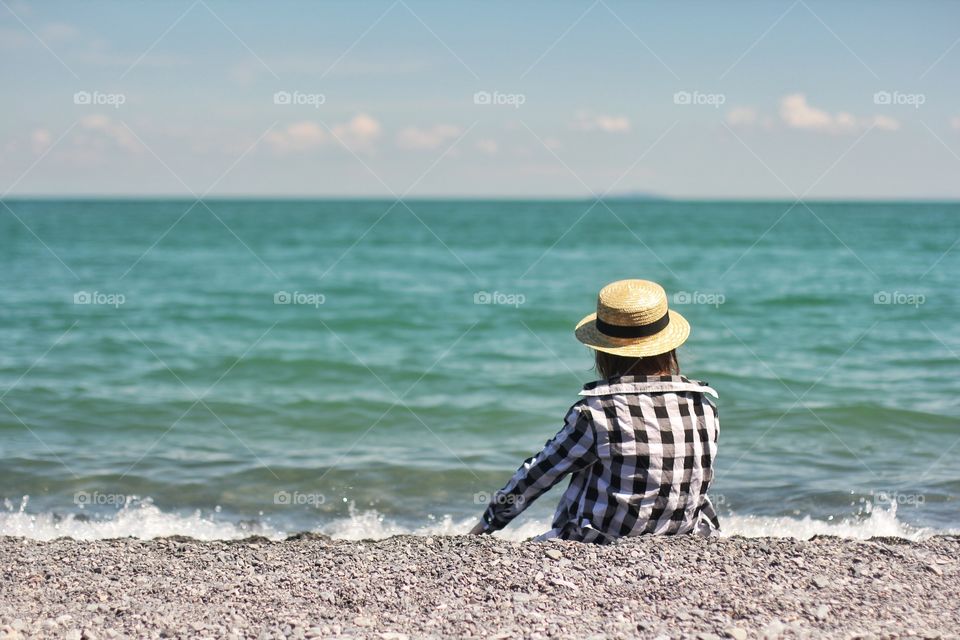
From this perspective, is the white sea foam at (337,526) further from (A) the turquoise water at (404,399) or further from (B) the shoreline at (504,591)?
(B) the shoreline at (504,591)

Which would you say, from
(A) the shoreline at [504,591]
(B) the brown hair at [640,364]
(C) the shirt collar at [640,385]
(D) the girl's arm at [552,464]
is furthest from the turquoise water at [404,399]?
(A) the shoreline at [504,591]

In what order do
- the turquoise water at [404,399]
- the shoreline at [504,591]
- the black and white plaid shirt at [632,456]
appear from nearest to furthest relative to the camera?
the shoreline at [504,591], the black and white plaid shirt at [632,456], the turquoise water at [404,399]

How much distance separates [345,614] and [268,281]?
62.2 feet

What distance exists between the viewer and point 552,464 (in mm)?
3547

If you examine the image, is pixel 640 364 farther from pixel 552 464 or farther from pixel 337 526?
pixel 337 526

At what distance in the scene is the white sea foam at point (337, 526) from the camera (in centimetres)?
574

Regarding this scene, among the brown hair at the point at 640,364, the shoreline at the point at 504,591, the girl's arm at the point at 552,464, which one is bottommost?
the shoreline at the point at 504,591

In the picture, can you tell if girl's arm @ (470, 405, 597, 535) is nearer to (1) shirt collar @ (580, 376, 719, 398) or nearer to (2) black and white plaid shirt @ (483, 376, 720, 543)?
(2) black and white plaid shirt @ (483, 376, 720, 543)

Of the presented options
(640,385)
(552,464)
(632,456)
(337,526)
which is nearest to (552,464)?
(552,464)

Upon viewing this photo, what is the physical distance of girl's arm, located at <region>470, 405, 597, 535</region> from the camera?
347cm

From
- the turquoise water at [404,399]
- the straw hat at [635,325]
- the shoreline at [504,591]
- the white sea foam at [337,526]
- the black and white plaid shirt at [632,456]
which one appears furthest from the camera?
the turquoise water at [404,399]

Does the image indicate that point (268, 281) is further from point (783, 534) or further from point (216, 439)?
point (783, 534)

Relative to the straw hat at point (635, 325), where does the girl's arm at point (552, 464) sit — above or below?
below

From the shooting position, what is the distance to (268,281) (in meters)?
21.6
